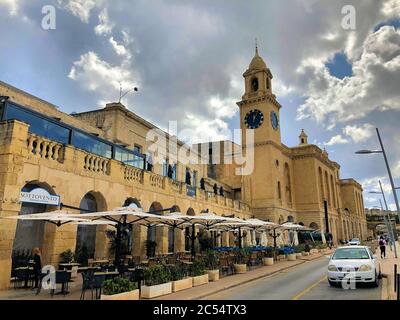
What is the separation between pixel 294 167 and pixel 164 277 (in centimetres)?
5482

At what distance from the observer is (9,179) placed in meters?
12.6

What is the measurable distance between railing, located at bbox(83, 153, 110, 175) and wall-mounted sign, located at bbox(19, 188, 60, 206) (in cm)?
260

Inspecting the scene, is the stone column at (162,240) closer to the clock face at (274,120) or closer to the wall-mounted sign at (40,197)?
the wall-mounted sign at (40,197)

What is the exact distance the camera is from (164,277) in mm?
12422

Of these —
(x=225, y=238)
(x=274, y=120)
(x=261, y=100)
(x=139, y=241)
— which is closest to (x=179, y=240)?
(x=139, y=241)

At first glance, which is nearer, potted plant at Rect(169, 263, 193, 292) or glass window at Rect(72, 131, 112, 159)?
potted plant at Rect(169, 263, 193, 292)

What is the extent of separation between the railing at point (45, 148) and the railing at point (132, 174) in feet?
16.9

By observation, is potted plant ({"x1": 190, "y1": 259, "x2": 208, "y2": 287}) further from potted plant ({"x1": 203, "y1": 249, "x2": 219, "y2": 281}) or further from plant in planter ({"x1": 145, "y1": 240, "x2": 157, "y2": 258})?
plant in planter ({"x1": 145, "y1": 240, "x2": 157, "y2": 258})

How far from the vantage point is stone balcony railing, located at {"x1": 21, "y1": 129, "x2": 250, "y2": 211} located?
14.3 m

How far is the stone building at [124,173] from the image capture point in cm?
1348

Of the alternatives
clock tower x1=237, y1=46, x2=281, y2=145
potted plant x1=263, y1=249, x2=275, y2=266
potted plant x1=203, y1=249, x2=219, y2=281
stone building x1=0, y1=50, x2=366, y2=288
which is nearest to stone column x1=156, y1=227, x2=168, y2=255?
stone building x1=0, y1=50, x2=366, y2=288

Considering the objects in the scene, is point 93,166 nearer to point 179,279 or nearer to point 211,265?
point 179,279
